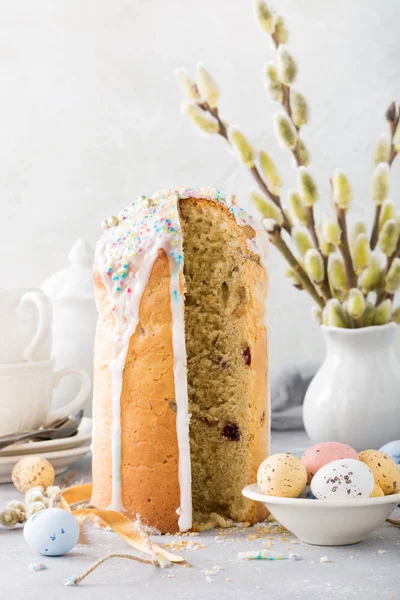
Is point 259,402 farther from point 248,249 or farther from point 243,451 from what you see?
point 248,249

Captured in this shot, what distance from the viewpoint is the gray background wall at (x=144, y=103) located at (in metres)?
2.36

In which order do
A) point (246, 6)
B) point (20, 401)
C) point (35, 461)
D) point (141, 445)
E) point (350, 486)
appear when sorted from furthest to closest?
point (246, 6), point (20, 401), point (35, 461), point (141, 445), point (350, 486)

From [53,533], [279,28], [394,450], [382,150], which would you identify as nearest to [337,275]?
[382,150]

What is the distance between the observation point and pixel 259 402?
1.34 m

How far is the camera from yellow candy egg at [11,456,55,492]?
1493 millimetres

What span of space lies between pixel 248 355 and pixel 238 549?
0.31m

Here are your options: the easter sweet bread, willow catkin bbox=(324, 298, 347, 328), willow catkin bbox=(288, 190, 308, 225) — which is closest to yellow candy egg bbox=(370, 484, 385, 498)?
the easter sweet bread

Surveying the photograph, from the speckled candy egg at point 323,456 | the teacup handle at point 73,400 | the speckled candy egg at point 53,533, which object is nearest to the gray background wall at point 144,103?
the teacup handle at point 73,400

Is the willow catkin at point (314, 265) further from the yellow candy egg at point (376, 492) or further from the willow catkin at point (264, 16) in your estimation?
the yellow candy egg at point (376, 492)

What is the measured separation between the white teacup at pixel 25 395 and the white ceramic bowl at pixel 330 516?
25.2 inches

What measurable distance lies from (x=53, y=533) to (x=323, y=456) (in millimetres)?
403

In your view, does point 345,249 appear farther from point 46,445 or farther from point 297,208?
point 46,445

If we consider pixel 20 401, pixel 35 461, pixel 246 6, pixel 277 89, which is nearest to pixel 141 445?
pixel 35 461

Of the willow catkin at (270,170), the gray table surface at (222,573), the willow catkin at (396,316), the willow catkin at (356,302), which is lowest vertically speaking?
the gray table surface at (222,573)
